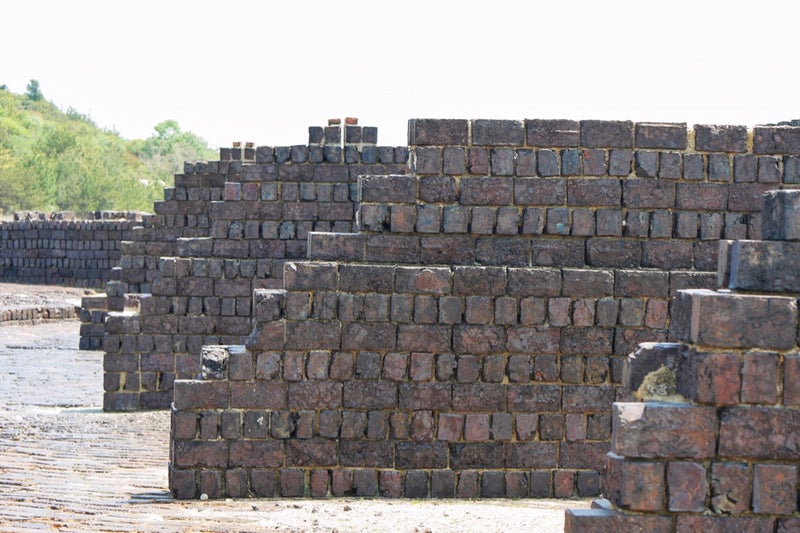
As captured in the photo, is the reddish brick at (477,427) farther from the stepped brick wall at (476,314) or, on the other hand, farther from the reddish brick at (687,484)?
the reddish brick at (687,484)

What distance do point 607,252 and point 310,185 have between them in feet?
20.8

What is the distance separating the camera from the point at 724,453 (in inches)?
218

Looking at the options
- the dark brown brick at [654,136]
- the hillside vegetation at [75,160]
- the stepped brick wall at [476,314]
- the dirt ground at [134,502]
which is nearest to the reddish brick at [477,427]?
the stepped brick wall at [476,314]

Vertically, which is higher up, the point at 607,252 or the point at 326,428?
the point at 607,252

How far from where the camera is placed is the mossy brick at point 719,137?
9.79 metres

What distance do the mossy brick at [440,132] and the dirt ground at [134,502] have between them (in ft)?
9.30

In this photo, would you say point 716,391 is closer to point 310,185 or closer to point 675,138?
point 675,138

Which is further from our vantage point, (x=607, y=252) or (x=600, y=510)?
Answer: (x=607, y=252)

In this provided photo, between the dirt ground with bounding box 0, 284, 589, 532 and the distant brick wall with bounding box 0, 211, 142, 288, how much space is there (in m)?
22.0

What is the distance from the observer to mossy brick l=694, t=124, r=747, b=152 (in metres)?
9.79

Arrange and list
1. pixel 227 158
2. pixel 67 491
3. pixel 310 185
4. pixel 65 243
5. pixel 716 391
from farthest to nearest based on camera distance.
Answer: pixel 65 243
pixel 227 158
pixel 310 185
pixel 67 491
pixel 716 391

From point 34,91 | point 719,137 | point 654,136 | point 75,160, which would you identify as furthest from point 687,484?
point 34,91

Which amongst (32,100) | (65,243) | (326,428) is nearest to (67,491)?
(326,428)

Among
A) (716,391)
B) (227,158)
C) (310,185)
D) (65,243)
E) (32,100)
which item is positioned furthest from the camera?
(32,100)
